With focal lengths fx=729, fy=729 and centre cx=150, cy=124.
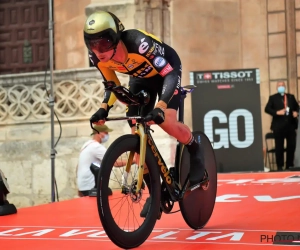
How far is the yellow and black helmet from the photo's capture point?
4.60 meters

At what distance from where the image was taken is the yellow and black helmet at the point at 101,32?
4598 millimetres

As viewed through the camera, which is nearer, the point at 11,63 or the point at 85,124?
the point at 85,124

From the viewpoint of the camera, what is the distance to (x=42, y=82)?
44.9ft


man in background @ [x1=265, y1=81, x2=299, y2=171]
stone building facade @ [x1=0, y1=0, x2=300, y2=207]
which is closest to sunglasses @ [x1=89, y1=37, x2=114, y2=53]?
stone building facade @ [x1=0, y1=0, x2=300, y2=207]

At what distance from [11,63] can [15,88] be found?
12.5ft

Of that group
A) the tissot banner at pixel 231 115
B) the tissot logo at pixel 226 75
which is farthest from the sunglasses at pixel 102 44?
the tissot logo at pixel 226 75

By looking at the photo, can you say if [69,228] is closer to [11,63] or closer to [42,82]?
[42,82]

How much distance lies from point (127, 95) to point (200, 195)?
47.4 inches

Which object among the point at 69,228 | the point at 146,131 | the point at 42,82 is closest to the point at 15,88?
the point at 42,82

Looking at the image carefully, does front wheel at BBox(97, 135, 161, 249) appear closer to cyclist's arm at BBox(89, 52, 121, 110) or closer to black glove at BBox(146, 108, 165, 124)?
black glove at BBox(146, 108, 165, 124)

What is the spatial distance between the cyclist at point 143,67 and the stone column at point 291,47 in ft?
35.8

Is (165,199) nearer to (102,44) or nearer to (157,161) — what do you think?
(157,161)

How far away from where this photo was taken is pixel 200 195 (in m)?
5.54

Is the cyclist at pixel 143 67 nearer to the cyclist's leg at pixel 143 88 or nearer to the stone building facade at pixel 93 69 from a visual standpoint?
→ the cyclist's leg at pixel 143 88
